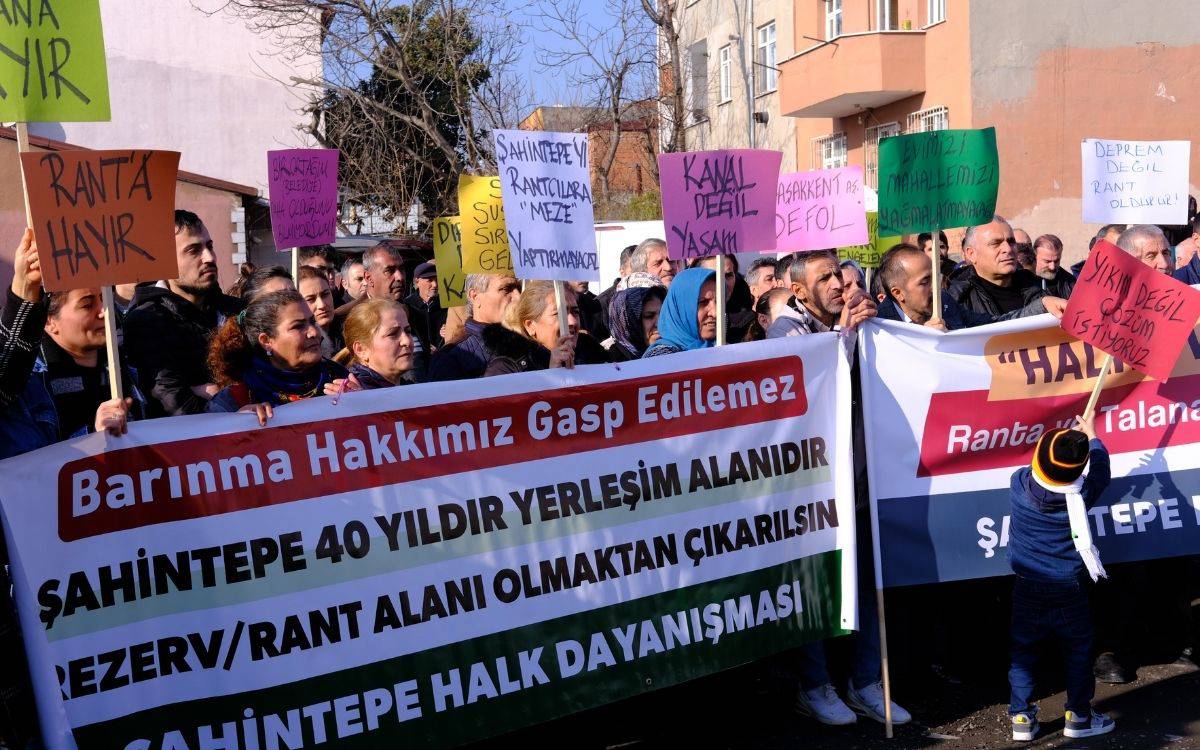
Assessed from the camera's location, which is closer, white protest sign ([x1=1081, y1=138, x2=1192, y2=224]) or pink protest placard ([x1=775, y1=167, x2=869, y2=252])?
pink protest placard ([x1=775, y1=167, x2=869, y2=252])

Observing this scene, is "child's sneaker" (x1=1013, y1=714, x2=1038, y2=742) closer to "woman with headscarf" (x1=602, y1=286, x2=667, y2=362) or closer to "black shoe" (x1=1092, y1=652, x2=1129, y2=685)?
"black shoe" (x1=1092, y1=652, x2=1129, y2=685)

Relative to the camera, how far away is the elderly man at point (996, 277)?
6.65 meters

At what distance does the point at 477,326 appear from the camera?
5617mm

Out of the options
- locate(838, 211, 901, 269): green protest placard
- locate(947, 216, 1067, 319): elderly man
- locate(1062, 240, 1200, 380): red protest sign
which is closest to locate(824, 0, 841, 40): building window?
locate(838, 211, 901, 269): green protest placard

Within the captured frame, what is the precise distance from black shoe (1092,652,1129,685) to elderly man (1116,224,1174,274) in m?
2.39

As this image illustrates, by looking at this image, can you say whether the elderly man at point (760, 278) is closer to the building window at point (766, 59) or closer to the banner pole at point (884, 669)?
the banner pole at point (884, 669)

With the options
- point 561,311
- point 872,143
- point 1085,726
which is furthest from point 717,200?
point 872,143

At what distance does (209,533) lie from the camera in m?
3.65

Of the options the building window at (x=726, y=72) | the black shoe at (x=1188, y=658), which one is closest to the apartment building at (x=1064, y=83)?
the building window at (x=726, y=72)

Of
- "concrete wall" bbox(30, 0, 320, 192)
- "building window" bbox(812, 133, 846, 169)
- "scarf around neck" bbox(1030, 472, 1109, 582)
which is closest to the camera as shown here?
"scarf around neck" bbox(1030, 472, 1109, 582)

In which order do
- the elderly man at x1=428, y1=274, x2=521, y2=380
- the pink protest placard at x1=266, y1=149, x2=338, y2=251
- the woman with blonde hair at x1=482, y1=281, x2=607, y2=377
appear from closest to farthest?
the woman with blonde hair at x1=482, y1=281, x2=607, y2=377 → the elderly man at x1=428, y1=274, x2=521, y2=380 → the pink protest placard at x1=266, y1=149, x2=338, y2=251

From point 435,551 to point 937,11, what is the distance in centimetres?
2173

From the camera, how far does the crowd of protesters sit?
3.81 metres

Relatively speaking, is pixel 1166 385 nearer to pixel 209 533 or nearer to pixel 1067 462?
pixel 1067 462
